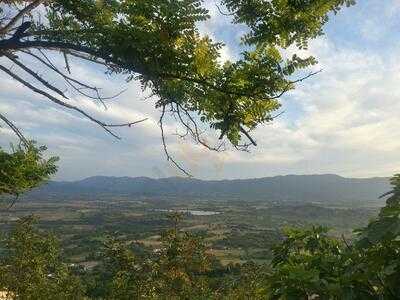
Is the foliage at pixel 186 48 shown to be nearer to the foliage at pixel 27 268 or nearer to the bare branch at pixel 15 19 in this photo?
the bare branch at pixel 15 19

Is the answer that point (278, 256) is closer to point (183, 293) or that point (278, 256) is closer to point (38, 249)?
point (183, 293)

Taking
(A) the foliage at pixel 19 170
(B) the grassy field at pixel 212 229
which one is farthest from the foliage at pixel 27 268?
(B) the grassy field at pixel 212 229

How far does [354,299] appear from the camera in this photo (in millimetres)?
2869

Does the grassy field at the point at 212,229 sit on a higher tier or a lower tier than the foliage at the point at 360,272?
lower

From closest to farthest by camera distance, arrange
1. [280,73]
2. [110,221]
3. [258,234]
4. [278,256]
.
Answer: [278,256] < [280,73] < [258,234] < [110,221]

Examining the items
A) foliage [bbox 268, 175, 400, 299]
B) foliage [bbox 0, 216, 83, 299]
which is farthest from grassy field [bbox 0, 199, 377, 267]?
foliage [bbox 268, 175, 400, 299]

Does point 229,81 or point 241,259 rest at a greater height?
point 229,81

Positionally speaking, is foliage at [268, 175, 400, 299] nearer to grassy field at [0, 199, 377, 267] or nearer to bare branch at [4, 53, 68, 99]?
bare branch at [4, 53, 68, 99]

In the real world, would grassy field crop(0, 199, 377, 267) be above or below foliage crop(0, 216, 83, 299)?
below

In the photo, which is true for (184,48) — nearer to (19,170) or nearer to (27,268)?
(19,170)

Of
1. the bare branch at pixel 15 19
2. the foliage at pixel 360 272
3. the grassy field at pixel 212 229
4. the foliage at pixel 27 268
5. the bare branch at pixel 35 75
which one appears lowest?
the grassy field at pixel 212 229

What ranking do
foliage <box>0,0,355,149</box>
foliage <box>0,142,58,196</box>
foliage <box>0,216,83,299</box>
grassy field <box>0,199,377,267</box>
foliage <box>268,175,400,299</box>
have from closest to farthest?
foliage <box>268,175,400,299</box>, foliage <box>0,0,355,149</box>, foliage <box>0,142,58,196</box>, foliage <box>0,216,83,299</box>, grassy field <box>0,199,377,267</box>

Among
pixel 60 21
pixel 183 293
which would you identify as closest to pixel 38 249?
pixel 183 293

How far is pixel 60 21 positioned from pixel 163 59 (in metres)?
1.69
